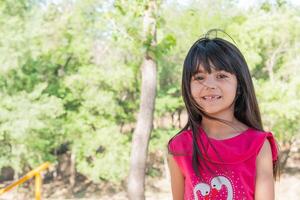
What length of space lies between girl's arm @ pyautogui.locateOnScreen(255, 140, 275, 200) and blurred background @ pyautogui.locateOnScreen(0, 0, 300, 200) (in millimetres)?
13114

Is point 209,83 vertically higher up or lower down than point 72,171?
higher up

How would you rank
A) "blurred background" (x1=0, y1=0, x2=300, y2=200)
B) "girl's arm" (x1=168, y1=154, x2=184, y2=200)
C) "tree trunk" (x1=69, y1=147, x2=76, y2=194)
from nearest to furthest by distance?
"girl's arm" (x1=168, y1=154, x2=184, y2=200), "blurred background" (x1=0, y1=0, x2=300, y2=200), "tree trunk" (x1=69, y1=147, x2=76, y2=194)

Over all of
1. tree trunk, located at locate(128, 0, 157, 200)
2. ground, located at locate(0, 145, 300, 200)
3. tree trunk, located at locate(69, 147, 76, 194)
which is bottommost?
ground, located at locate(0, 145, 300, 200)

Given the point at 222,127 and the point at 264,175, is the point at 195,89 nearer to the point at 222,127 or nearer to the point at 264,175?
the point at 222,127

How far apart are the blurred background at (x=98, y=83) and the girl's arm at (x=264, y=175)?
13114 mm

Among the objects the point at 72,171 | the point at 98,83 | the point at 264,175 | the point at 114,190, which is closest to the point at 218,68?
the point at 264,175

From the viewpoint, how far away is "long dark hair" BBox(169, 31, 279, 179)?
1.15m

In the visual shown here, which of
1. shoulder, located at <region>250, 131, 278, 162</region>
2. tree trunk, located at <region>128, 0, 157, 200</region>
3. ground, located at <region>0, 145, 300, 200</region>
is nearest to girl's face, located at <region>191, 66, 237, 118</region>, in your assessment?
shoulder, located at <region>250, 131, 278, 162</region>

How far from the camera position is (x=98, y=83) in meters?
17.3

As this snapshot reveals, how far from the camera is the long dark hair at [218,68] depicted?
45.4 inches

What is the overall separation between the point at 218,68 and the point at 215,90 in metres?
0.05

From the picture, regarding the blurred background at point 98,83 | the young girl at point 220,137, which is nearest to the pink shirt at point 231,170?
the young girl at point 220,137

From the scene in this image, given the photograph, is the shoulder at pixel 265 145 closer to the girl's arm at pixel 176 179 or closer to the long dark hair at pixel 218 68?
the long dark hair at pixel 218 68

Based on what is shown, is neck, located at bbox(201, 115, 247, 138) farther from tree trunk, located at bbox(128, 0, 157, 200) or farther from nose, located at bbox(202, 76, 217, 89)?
tree trunk, located at bbox(128, 0, 157, 200)
